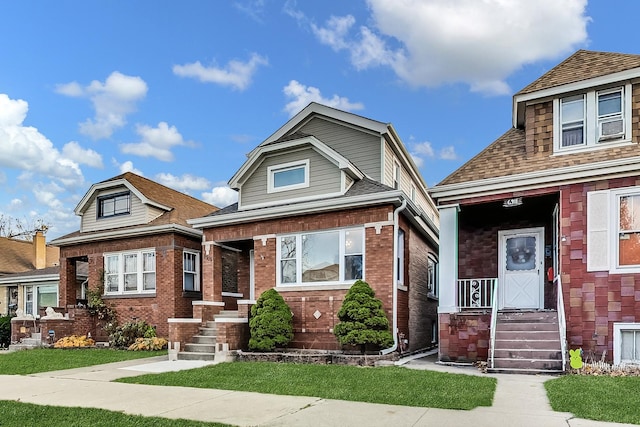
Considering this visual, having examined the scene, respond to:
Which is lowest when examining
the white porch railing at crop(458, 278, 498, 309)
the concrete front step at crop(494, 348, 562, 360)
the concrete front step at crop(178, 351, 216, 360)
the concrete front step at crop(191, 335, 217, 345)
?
the concrete front step at crop(178, 351, 216, 360)

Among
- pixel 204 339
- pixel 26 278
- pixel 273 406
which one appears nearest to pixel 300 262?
pixel 204 339

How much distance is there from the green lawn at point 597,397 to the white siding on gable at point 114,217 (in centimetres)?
1483

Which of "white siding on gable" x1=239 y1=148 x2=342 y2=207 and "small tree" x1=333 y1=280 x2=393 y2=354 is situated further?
"white siding on gable" x1=239 y1=148 x2=342 y2=207

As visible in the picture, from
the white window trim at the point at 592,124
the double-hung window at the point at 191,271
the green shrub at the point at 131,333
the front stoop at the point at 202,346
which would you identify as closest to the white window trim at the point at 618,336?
the white window trim at the point at 592,124

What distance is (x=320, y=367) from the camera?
10.5 m

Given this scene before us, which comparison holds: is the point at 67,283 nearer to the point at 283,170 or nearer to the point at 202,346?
the point at 202,346

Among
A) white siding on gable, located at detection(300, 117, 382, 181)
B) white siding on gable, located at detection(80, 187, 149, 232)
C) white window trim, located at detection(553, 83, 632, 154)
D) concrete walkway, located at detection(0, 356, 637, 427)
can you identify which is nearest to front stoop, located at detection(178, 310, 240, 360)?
concrete walkway, located at detection(0, 356, 637, 427)

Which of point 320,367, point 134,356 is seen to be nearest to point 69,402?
point 320,367

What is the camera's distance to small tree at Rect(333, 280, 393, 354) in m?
11.4

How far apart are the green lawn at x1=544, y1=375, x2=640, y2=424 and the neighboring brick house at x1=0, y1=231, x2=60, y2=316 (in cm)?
2311

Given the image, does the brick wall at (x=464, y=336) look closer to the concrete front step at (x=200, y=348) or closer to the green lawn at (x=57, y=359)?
the concrete front step at (x=200, y=348)

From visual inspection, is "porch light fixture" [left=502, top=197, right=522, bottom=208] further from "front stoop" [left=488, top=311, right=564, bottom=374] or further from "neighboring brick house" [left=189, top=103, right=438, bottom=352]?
"front stoop" [left=488, top=311, right=564, bottom=374]

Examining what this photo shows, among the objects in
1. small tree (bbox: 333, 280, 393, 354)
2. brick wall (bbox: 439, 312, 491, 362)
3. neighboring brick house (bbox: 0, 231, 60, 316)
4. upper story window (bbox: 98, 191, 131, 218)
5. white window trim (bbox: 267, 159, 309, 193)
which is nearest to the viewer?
brick wall (bbox: 439, 312, 491, 362)

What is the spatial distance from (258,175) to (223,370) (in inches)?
249
